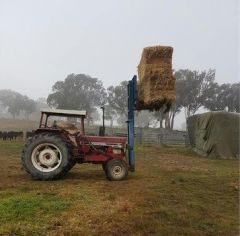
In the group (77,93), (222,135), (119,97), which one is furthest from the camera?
(77,93)

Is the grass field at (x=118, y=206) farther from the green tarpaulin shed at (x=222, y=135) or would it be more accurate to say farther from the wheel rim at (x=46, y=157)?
the green tarpaulin shed at (x=222, y=135)

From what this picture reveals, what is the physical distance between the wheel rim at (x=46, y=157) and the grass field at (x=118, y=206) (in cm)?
54

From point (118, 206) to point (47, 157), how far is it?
13.5 feet

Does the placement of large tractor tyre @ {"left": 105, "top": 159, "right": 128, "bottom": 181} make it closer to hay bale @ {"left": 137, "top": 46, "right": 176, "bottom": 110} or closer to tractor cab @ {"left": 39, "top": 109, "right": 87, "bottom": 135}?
tractor cab @ {"left": 39, "top": 109, "right": 87, "bottom": 135}

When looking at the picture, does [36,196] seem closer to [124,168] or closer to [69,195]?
[69,195]

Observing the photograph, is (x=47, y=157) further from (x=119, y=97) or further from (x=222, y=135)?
(x=119, y=97)

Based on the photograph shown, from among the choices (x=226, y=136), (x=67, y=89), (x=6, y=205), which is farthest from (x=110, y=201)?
(x=67, y=89)

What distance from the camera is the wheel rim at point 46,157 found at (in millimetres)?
10961

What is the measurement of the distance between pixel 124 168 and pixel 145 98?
2393mm

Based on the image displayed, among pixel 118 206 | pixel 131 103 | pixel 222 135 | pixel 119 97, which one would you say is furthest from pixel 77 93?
pixel 118 206

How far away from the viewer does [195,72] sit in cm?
5994

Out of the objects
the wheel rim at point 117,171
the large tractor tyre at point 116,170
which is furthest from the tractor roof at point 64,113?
the wheel rim at point 117,171

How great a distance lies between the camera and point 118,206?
24.7 feet

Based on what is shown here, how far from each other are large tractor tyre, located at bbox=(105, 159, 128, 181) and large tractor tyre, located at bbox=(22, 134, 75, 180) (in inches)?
42.8
